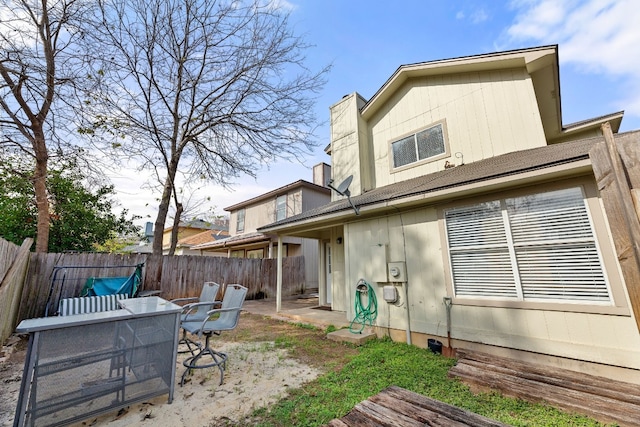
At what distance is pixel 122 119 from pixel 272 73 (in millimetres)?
5502

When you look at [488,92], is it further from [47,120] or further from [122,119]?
[122,119]

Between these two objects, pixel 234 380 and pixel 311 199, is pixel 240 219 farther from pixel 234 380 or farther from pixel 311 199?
pixel 234 380

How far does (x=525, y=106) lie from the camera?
16.8ft

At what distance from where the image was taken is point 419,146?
6.28m

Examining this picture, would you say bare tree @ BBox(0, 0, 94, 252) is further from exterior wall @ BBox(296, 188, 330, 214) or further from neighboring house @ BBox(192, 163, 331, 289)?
exterior wall @ BBox(296, 188, 330, 214)

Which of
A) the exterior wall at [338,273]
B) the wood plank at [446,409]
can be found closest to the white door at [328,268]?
the exterior wall at [338,273]

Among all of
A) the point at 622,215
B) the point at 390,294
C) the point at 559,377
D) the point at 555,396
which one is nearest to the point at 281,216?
the point at 390,294

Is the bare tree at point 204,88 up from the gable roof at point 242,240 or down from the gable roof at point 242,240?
up

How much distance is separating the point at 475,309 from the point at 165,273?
8.99 m

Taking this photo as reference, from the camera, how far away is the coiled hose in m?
5.04

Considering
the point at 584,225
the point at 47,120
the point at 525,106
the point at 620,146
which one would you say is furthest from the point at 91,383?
the point at 525,106

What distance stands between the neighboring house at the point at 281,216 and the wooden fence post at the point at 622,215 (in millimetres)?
10828

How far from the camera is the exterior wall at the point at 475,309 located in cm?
290

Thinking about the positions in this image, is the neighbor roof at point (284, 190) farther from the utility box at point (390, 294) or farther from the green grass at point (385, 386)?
the green grass at point (385, 386)
